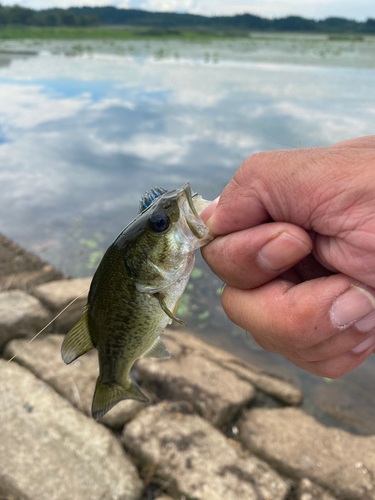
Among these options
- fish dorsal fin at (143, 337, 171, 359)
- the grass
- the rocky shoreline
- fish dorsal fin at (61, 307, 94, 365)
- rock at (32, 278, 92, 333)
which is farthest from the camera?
the grass

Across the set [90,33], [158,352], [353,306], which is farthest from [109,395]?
[90,33]

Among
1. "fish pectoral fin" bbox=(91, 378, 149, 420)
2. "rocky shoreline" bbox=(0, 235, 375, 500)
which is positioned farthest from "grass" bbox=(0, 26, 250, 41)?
"fish pectoral fin" bbox=(91, 378, 149, 420)

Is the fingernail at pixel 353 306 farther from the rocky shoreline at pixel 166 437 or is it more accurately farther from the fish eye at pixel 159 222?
the rocky shoreline at pixel 166 437

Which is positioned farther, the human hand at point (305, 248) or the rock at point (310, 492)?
the rock at point (310, 492)

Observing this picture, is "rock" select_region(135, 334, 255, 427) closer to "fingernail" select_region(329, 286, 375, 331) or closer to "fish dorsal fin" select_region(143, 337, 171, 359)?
"fish dorsal fin" select_region(143, 337, 171, 359)

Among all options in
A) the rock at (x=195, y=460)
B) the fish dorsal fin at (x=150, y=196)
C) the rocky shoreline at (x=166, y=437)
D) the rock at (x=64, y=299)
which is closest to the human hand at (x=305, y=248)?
the fish dorsal fin at (x=150, y=196)

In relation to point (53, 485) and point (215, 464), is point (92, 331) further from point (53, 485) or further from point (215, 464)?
point (215, 464)

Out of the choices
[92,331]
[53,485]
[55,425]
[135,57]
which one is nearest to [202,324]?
[55,425]
